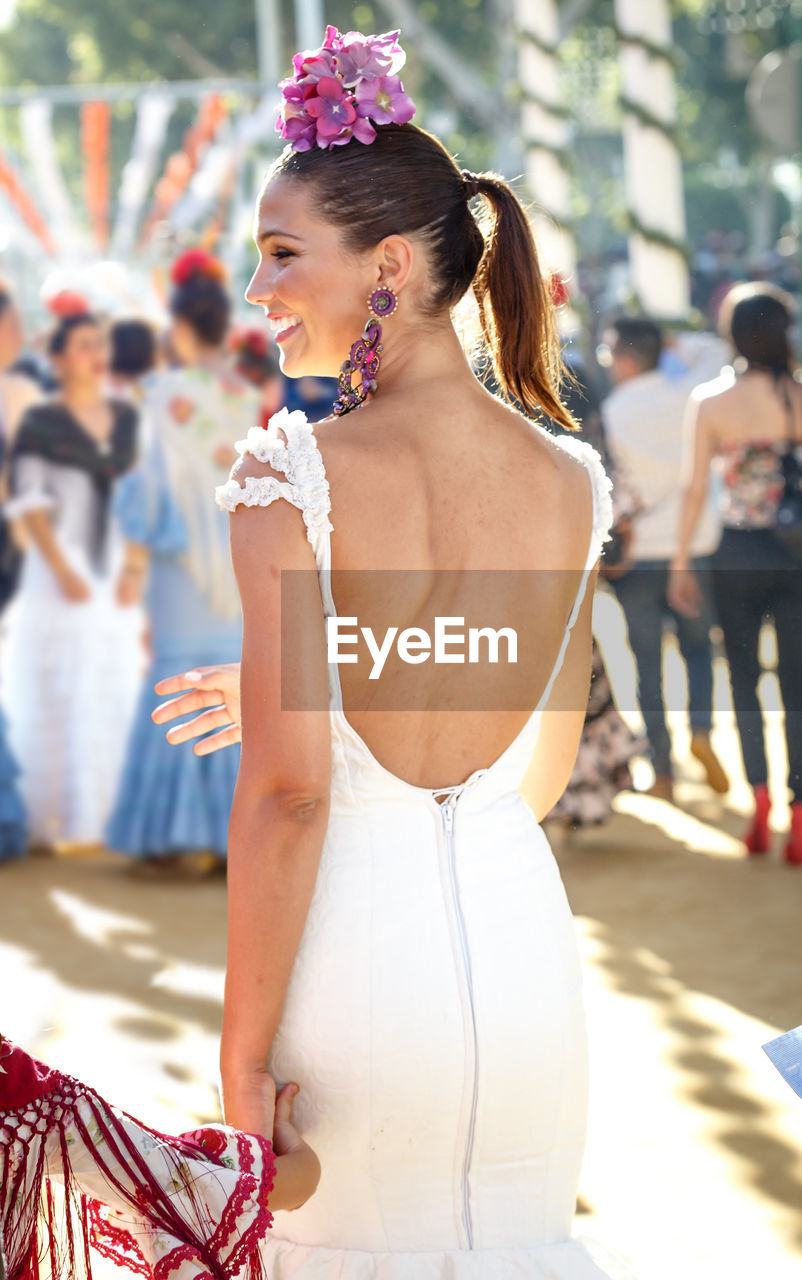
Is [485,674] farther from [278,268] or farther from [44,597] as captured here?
[44,597]

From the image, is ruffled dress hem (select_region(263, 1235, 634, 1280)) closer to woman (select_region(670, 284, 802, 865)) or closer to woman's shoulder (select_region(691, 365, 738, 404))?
woman (select_region(670, 284, 802, 865))

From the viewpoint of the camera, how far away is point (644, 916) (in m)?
5.41

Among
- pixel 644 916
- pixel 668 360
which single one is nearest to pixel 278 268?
pixel 644 916

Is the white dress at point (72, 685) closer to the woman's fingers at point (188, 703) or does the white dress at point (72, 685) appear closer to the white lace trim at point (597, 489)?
the woman's fingers at point (188, 703)

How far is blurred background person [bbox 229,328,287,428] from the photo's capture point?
19.9 ft

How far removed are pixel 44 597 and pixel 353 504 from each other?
199 inches

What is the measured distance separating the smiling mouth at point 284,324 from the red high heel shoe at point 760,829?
4626 mm

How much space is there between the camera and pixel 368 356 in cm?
181

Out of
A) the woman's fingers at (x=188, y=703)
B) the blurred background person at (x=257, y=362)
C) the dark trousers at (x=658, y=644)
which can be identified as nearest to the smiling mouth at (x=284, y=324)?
the woman's fingers at (x=188, y=703)

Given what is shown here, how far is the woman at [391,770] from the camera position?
5.55 ft

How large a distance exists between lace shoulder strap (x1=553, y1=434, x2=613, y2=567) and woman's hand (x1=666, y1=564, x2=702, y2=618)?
492 cm

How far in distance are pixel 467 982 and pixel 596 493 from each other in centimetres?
64

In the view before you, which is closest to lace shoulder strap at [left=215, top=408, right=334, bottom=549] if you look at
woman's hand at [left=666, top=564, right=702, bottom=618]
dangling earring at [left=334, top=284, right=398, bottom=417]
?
dangling earring at [left=334, top=284, right=398, bottom=417]

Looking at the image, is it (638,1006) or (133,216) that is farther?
(133,216)
